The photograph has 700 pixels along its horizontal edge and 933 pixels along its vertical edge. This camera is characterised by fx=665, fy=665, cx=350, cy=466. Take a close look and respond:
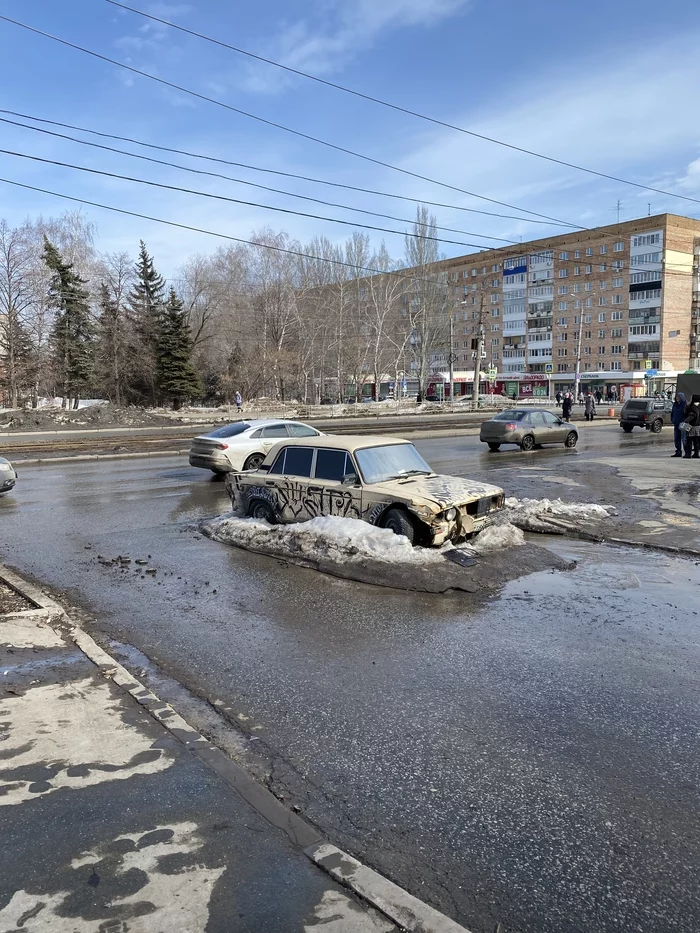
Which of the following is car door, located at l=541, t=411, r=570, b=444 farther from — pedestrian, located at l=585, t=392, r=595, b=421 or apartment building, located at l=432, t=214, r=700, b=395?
apartment building, located at l=432, t=214, r=700, b=395

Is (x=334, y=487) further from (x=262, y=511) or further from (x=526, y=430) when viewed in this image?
(x=526, y=430)

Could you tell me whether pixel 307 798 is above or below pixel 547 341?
below

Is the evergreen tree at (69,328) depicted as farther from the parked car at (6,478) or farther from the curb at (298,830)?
the curb at (298,830)

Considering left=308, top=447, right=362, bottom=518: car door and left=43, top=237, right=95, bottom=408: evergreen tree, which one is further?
left=43, top=237, right=95, bottom=408: evergreen tree

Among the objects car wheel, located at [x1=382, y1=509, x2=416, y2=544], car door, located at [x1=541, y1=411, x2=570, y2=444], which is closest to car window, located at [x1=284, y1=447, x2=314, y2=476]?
car wheel, located at [x1=382, y1=509, x2=416, y2=544]

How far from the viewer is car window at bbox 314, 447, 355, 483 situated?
873 cm

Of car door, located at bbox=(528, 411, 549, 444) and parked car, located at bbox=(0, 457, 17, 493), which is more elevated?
car door, located at bbox=(528, 411, 549, 444)

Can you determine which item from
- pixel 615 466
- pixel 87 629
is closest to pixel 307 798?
pixel 87 629

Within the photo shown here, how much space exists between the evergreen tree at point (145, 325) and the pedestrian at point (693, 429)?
43949mm

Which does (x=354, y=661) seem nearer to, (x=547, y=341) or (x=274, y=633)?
(x=274, y=633)

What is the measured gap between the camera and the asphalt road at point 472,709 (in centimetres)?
283

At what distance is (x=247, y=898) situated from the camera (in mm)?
2598

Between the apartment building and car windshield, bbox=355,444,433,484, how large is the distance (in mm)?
73099

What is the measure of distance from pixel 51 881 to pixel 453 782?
1.93 metres
